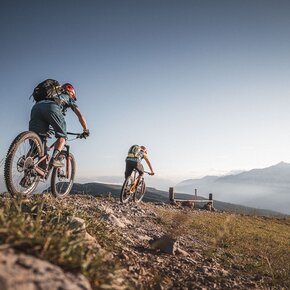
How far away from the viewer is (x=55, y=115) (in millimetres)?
7027

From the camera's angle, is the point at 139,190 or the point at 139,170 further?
the point at 139,190

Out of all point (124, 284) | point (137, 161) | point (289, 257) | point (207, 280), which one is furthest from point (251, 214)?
point (124, 284)

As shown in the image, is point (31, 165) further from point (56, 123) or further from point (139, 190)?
point (139, 190)

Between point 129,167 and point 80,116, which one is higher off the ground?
point 80,116

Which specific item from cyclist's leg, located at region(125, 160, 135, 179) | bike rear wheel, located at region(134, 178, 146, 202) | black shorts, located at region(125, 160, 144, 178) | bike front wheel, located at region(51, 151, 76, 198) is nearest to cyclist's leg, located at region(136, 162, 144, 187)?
black shorts, located at region(125, 160, 144, 178)

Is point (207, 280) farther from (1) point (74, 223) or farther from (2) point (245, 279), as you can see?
(1) point (74, 223)

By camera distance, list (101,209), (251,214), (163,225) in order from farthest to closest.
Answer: (251,214)
(163,225)
(101,209)

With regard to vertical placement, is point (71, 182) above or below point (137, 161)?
below

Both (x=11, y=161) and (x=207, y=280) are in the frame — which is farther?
(x=11, y=161)

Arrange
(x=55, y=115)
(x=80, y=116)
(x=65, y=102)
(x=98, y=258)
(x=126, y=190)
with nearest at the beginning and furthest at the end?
(x=98, y=258), (x=55, y=115), (x=65, y=102), (x=80, y=116), (x=126, y=190)

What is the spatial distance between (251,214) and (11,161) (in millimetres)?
28080

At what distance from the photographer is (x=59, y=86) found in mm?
7176

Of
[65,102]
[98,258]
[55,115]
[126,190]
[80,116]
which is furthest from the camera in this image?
[126,190]

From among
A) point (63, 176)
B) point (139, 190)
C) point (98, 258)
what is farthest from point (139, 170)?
point (98, 258)
